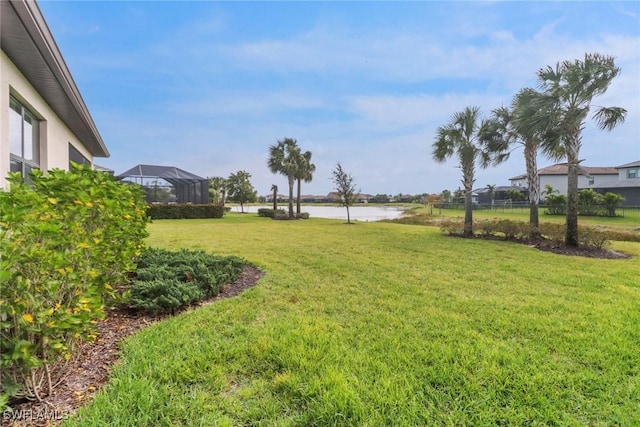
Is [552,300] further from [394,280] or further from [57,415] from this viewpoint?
[57,415]

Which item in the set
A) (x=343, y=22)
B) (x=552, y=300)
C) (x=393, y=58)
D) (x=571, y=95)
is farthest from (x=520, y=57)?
(x=552, y=300)

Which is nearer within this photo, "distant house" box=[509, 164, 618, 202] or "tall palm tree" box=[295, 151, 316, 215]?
"tall palm tree" box=[295, 151, 316, 215]

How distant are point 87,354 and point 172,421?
53.5 inches

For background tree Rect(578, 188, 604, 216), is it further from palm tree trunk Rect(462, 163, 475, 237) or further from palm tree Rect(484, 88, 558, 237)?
palm tree trunk Rect(462, 163, 475, 237)

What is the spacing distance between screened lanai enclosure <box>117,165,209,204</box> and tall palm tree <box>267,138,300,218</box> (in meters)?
6.00

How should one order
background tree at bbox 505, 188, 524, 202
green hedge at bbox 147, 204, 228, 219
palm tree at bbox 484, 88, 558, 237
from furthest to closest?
background tree at bbox 505, 188, 524, 202 < green hedge at bbox 147, 204, 228, 219 < palm tree at bbox 484, 88, 558, 237

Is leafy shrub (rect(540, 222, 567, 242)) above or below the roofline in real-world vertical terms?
below

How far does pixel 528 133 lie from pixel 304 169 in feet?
55.8

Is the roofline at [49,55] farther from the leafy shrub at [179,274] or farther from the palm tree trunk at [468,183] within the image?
the palm tree trunk at [468,183]

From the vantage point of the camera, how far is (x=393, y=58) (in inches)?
391

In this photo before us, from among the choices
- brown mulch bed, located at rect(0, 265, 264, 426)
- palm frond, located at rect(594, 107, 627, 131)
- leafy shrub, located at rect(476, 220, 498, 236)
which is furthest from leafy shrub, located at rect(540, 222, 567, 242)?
brown mulch bed, located at rect(0, 265, 264, 426)

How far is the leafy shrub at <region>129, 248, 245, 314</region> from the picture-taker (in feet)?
11.9

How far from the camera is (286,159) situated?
24375 mm

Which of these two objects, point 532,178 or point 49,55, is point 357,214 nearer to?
point 532,178
